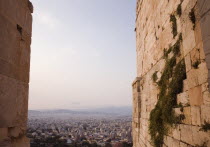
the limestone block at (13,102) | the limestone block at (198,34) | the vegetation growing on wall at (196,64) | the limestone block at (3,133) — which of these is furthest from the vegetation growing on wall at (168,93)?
the limestone block at (3,133)

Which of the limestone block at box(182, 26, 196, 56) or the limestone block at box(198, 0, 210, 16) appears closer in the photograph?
the limestone block at box(198, 0, 210, 16)

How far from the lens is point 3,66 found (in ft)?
7.61

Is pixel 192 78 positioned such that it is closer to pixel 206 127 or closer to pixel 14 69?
pixel 206 127

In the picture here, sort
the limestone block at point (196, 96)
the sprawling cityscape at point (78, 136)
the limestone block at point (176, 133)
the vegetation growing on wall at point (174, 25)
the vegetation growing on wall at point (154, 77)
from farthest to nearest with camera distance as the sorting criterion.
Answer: the sprawling cityscape at point (78, 136), the vegetation growing on wall at point (154, 77), the vegetation growing on wall at point (174, 25), the limestone block at point (176, 133), the limestone block at point (196, 96)

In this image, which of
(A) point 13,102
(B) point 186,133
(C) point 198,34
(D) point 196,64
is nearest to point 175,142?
(B) point 186,133

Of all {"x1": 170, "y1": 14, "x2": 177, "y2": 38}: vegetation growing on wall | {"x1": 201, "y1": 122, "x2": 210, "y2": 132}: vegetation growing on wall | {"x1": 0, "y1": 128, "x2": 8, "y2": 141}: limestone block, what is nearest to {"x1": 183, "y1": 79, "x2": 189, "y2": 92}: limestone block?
{"x1": 201, "y1": 122, "x2": 210, "y2": 132}: vegetation growing on wall

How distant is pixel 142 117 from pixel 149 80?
171cm

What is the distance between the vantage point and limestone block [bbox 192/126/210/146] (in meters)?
3.05

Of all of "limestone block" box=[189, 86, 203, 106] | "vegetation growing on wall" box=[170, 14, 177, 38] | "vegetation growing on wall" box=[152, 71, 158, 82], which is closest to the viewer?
"limestone block" box=[189, 86, 203, 106]

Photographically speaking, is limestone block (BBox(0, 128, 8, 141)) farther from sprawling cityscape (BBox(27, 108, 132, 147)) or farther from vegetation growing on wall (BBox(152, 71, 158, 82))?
sprawling cityscape (BBox(27, 108, 132, 147))

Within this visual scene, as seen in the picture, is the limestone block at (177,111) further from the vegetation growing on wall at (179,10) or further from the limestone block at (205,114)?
the vegetation growing on wall at (179,10)

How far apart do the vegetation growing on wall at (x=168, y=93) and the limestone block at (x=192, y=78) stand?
0.32m

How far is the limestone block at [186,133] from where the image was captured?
140 inches

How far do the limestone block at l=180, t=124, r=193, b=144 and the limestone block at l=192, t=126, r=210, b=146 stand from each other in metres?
0.13
